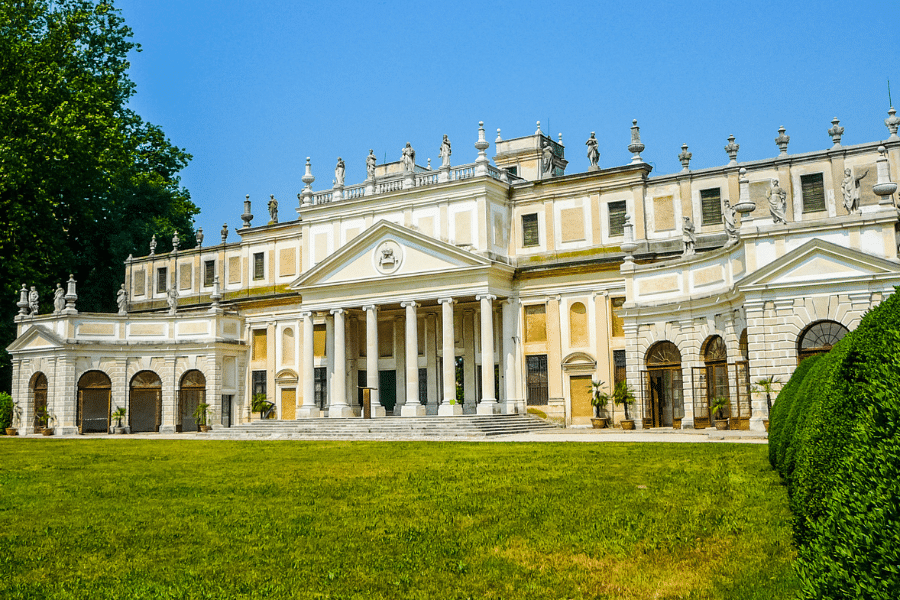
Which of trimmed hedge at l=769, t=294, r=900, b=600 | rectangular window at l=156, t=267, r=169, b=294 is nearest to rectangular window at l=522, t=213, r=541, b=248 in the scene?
rectangular window at l=156, t=267, r=169, b=294

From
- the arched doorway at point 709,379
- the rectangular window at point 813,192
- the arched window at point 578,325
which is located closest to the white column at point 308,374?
the arched window at point 578,325

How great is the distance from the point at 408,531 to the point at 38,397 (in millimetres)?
42663

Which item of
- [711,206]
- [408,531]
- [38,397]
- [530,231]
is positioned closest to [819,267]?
[711,206]

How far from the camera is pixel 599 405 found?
39.2 metres

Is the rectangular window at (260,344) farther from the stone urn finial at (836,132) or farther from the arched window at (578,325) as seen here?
the stone urn finial at (836,132)

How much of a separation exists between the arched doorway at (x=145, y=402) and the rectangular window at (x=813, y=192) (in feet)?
117

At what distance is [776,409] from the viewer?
50.4 feet

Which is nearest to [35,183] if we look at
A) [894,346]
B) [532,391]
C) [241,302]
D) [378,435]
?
[241,302]

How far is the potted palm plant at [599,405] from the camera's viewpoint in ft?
127

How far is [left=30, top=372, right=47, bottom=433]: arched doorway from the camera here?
46188 mm

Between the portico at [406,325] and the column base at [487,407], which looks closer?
the column base at [487,407]

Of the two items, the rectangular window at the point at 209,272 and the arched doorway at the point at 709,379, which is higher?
the rectangular window at the point at 209,272

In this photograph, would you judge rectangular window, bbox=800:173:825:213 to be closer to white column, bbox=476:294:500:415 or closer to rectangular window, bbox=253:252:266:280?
white column, bbox=476:294:500:415

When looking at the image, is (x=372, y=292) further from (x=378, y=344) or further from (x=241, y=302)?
(x=241, y=302)
